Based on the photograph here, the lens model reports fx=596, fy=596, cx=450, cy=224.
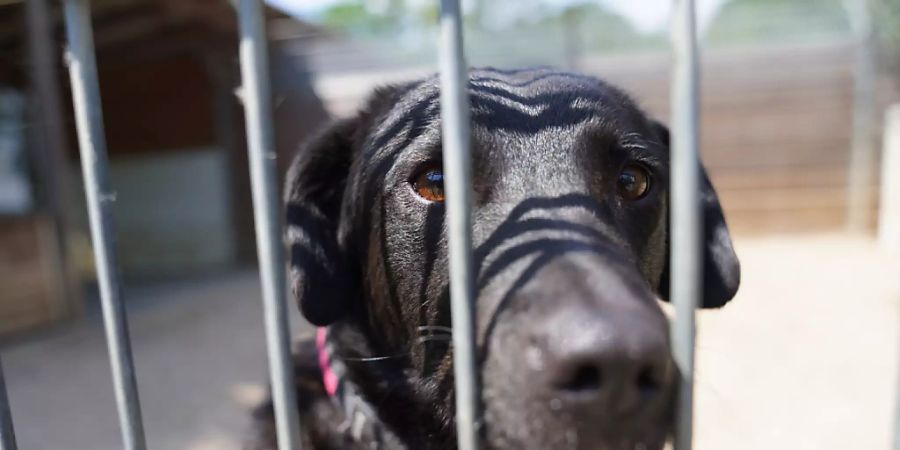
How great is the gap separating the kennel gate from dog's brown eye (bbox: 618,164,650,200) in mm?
614

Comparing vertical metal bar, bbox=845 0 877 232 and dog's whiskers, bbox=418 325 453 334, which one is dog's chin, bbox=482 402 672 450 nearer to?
dog's whiskers, bbox=418 325 453 334

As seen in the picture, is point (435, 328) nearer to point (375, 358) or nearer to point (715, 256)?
point (375, 358)

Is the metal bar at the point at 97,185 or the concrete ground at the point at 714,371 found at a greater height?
the metal bar at the point at 97,185

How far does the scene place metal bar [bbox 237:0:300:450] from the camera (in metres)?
0.95

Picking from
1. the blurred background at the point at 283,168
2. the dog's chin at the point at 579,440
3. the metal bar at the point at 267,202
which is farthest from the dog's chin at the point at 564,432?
the blurred background at the point at 283,168

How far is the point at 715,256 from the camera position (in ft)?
5.89

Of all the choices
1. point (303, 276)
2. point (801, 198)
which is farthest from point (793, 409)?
point (801, 198)

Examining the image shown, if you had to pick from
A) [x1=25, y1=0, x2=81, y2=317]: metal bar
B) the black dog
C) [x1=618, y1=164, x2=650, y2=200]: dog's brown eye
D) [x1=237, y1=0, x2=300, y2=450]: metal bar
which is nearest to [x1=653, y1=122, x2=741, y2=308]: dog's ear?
the black dog

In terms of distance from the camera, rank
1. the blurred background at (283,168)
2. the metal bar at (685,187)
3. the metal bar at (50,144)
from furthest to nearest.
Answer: the metal bar at (50,144)
the blurred background at (283,168)
the metal bar at (685,187)

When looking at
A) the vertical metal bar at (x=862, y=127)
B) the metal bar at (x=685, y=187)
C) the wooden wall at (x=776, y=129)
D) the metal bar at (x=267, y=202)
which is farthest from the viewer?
the wooden wall at (x=776, y=129)

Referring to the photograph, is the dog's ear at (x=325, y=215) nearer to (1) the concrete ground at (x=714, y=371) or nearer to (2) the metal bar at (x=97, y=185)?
(2) the metal bar at (x=97, y=185)

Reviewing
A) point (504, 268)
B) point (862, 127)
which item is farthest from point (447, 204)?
point (862, 127)

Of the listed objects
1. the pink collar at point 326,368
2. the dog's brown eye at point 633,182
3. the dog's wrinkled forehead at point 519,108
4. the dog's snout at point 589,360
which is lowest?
the pink collar at point 326,368

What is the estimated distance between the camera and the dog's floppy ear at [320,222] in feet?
5.84
